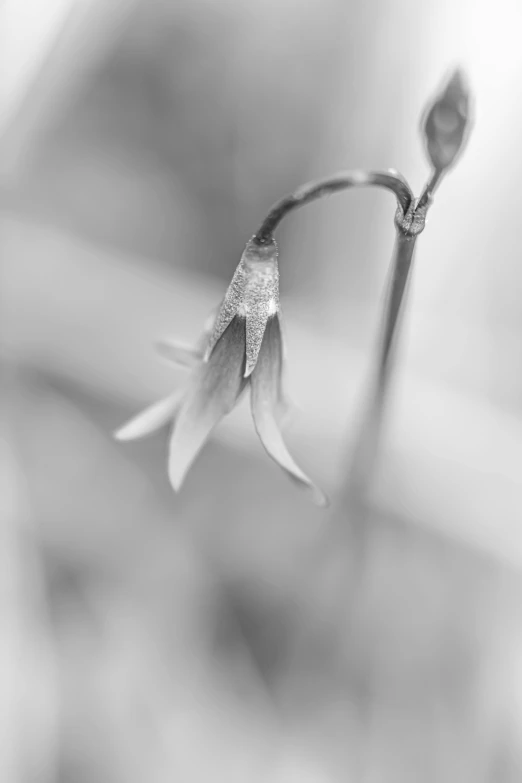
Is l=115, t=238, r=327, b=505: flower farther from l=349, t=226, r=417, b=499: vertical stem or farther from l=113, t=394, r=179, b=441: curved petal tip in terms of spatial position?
l=349, t=226, r=417, b=499: vertical stem

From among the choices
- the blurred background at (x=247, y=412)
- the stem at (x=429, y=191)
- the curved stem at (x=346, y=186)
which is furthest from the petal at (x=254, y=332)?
the blurred background at (x=247, y=412)

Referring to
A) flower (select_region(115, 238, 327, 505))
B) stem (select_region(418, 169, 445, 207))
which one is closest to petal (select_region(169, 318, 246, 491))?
flower (select_region(115, 238, 327, 505))

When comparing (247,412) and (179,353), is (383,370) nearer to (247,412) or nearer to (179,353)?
(179,353)

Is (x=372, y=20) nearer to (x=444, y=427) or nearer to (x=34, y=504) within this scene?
(x=444, y=427)

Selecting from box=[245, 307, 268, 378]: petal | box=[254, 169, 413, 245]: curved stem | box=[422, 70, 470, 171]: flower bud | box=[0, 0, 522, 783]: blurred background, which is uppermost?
box=[422, 70, 470, 171]: flower bud

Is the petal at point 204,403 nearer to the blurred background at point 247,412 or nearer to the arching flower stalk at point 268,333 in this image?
the arching flower stalk at point 268,333
